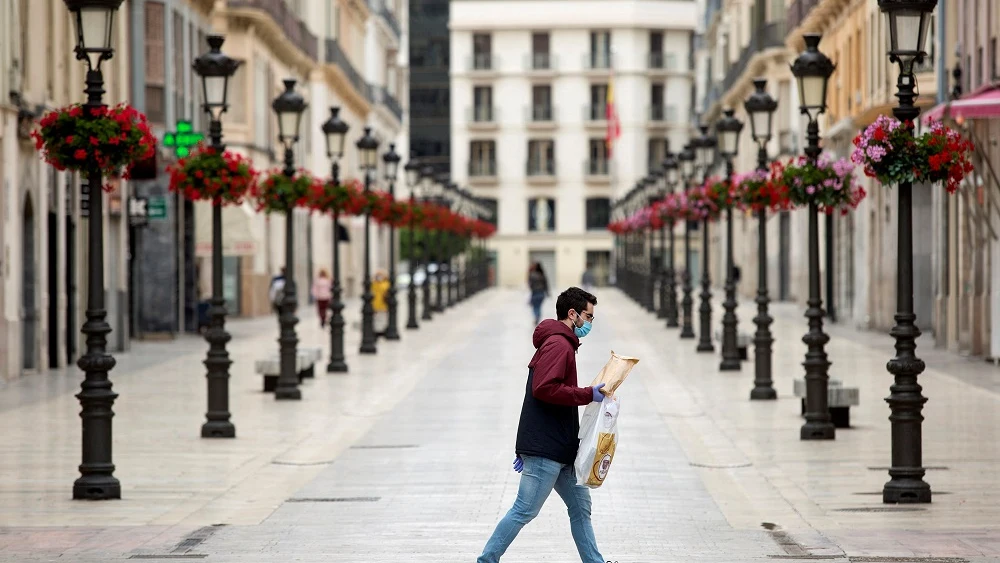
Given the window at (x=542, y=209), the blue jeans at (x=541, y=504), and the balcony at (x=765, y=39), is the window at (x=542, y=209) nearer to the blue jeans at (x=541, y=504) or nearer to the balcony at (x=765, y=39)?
the balcony at (x=765, y=39)

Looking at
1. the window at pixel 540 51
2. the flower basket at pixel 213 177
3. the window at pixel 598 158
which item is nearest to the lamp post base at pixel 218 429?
the flower basket at pixel 213 177

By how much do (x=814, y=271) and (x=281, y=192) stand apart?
29.8 feet

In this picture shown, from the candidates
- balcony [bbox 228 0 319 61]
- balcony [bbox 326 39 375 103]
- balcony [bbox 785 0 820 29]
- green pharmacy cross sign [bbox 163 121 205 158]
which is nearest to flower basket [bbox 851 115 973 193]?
green pharmacy cross sign [bbox 163 121 205 158]

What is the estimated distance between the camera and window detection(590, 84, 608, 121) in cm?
11556

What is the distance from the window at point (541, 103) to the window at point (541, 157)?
141 centimetres

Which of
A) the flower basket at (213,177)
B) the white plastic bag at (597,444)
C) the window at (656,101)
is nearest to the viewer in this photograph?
the white plastic bag at (597,444)

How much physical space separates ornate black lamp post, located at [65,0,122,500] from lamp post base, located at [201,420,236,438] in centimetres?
463

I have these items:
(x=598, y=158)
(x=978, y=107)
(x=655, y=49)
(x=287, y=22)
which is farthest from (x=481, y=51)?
(x=978, y=107)

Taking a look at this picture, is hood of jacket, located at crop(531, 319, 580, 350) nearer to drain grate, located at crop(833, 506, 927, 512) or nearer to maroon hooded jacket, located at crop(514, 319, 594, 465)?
maroon hooded jacket, located at crop(514, 319, 594, 465)

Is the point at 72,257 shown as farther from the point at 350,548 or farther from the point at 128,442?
the point at 350,548

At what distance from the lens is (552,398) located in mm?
9508

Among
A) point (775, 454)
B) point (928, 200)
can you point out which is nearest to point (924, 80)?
point (928, 200)

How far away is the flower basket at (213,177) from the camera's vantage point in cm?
2052

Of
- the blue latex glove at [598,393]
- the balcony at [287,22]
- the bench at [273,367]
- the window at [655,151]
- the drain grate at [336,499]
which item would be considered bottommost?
the drain grate at [336,499]
